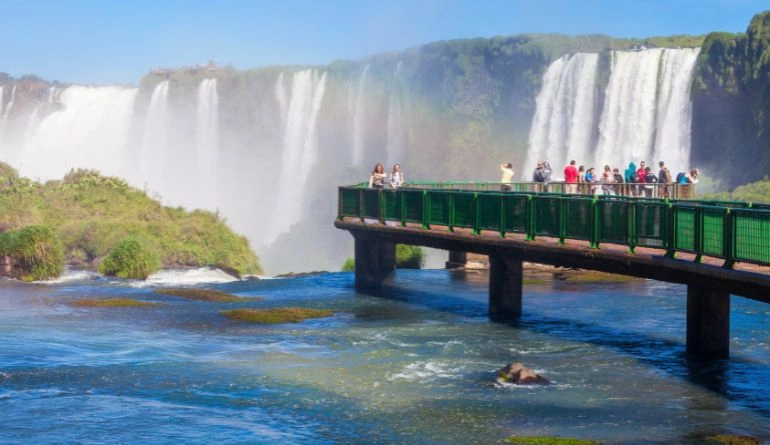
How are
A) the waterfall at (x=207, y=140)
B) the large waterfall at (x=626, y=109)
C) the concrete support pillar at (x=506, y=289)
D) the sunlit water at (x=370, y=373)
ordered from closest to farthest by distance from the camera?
the sunlit water at (x=370, y=373) < the concrete support pillar at (x=506, y=289) < the large waterfall at (x=626, y=109) < the waterfall at (x=207, y=140)

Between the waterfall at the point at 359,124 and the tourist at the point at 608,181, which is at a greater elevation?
the waterfall at the point at 359,124

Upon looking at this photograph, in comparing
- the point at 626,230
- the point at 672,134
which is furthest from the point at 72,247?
A: the point at 672,134

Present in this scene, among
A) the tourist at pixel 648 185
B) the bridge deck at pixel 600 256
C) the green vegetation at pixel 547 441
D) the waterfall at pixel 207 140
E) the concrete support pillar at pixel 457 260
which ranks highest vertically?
the waterfall at pixel 207 140

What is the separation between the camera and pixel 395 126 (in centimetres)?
10712

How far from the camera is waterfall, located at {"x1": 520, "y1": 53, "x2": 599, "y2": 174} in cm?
7981

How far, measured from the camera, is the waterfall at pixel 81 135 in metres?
107

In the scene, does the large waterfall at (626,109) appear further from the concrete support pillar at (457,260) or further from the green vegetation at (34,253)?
the green vegetation at (34,253)

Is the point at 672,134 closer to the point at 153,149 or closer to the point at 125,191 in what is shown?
the point at 125,191

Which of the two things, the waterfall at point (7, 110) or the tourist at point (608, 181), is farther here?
the waterfall at point (7, 110)

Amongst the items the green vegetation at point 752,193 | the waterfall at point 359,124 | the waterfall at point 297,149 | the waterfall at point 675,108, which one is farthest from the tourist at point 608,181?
the waterfall at point 359,124

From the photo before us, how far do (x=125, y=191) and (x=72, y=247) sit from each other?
9.17 m

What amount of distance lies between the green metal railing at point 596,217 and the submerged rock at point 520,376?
3616 millimetres

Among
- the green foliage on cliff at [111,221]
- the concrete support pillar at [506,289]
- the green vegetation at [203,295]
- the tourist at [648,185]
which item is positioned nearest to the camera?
the concrete support pillar at [506,289]

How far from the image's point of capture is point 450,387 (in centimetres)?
2148
